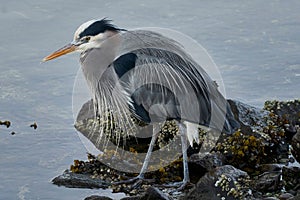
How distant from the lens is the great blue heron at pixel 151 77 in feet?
19.0

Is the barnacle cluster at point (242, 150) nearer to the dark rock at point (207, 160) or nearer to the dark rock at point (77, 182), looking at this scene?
the dark rock at point (207, 160)

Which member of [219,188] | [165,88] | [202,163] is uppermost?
[165,88]

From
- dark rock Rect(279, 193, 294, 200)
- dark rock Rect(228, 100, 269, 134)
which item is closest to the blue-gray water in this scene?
dark rock Rect(228, 100, 269, 134)

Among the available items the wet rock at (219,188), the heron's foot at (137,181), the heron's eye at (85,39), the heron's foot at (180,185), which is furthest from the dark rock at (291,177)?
the heron's eye at (85,39)

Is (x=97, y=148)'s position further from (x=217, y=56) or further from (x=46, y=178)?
(x=217, y=56)

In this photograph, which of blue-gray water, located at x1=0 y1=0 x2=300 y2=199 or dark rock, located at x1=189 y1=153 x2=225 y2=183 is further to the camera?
blue-gray water, located at x1=0 y1=0 x2=300 y2=199

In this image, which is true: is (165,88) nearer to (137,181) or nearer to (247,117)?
(137,181)

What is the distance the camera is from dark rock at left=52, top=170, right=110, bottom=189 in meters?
5.85

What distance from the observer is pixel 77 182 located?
5.86m

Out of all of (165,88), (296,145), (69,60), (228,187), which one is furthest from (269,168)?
(69,60)

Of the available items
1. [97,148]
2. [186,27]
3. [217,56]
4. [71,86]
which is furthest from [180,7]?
[97,148]

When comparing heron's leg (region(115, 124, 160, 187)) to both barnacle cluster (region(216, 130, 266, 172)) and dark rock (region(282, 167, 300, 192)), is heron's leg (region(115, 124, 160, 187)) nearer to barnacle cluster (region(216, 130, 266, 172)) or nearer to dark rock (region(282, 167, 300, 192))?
barnacle cluster (region(216, 130, 266, 172))

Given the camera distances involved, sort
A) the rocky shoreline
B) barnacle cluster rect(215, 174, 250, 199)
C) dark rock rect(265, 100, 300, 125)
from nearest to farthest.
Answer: barnacle cluster rect(215, 174, 250, 199), the rocky shoreline, dark rock rect(265, 100, 300, 125)

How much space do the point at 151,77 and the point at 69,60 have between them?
2643 mm
